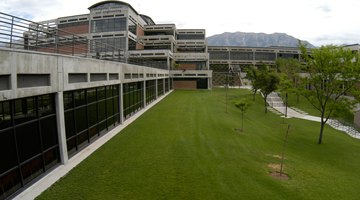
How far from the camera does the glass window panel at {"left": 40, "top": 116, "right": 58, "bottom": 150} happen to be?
12456 millimetres

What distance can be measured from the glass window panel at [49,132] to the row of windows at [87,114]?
3.67 ft

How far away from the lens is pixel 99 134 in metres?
19.3

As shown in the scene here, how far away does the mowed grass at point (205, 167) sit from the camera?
37.7 feet

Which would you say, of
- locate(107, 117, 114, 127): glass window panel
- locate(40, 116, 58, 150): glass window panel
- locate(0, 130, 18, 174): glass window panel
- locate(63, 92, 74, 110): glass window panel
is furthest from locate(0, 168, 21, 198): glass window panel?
locate(107, 117, 114, 127): glass window panel

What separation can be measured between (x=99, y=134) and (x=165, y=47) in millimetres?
60913

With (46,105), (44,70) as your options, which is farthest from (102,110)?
(44,70)

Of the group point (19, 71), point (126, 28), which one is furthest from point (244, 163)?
point (126, 28)

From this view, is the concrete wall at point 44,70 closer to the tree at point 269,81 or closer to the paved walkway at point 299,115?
the tree at point 269,81

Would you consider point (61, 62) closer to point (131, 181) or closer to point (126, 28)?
point (131, 181)

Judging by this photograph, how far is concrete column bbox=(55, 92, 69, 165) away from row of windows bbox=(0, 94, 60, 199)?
18 centimetres

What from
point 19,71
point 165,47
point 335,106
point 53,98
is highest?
point 165,47

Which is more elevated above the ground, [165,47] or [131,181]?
[165,47]

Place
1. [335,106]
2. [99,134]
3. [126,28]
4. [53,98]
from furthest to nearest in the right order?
1. [126,28]
2. [335,106]
3. [99,134]
4. [53,98]

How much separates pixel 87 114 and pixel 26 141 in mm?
5699
